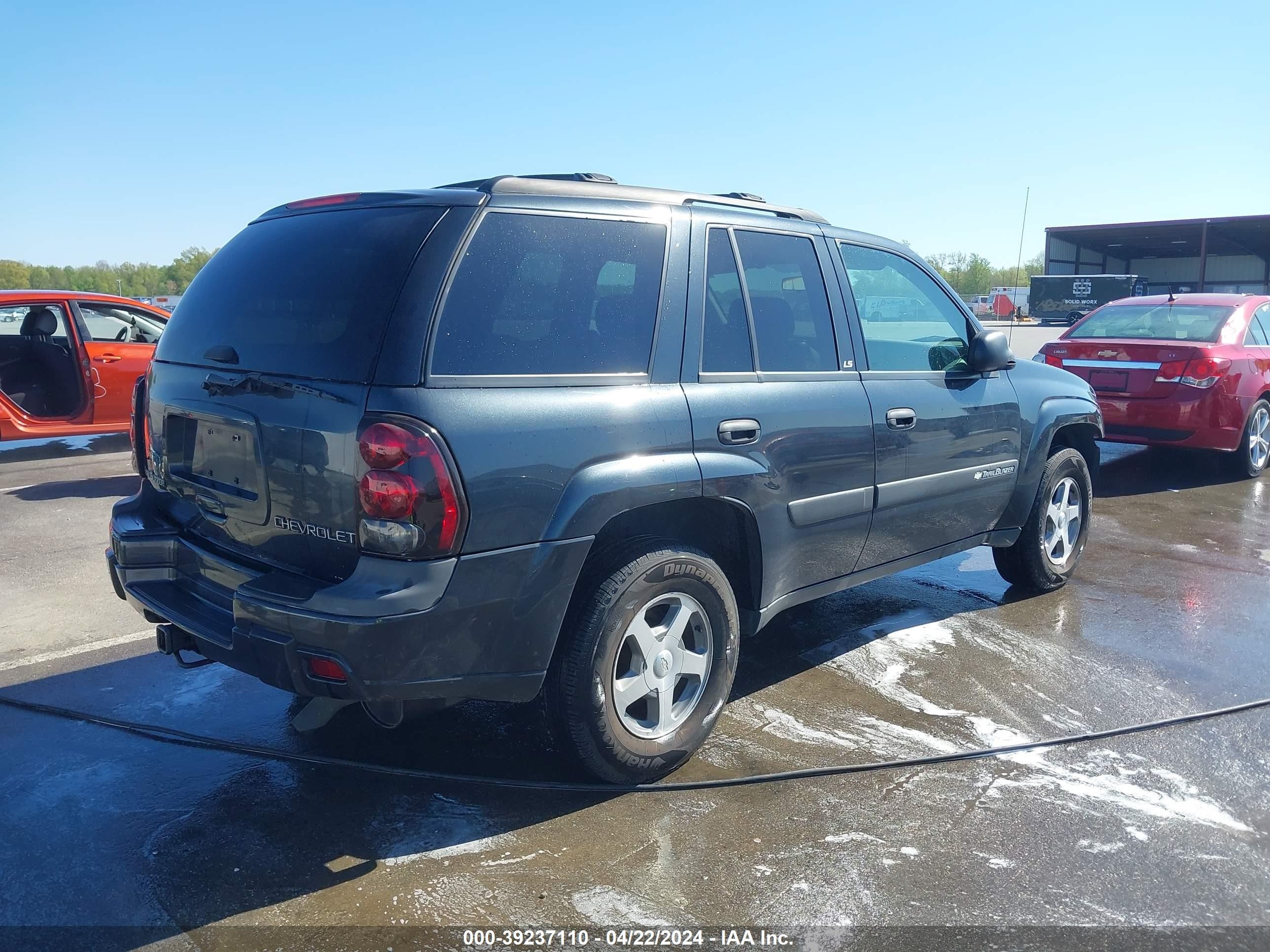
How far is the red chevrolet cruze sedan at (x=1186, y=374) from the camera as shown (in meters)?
8.61

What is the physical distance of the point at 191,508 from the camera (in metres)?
3.42

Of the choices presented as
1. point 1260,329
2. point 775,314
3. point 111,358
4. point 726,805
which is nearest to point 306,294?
point 775,314

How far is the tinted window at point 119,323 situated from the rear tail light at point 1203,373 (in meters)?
9.38

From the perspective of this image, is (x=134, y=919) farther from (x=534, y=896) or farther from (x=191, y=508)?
(x=191, y=508)

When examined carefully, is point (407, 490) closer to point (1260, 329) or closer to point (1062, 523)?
point (1062, 523)

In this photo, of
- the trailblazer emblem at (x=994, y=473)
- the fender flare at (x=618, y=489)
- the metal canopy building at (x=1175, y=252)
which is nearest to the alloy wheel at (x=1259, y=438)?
the trailblazer emblem at (x=994, y=473)

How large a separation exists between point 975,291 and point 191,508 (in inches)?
3540

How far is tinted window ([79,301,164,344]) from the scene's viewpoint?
9.57m

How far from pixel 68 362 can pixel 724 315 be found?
8287 mm

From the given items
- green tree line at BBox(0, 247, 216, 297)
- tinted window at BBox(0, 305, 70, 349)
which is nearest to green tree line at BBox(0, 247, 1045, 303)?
green tree line at BBox(0, 247, 216, 297)

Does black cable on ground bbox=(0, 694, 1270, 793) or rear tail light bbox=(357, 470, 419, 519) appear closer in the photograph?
rear tail light bbox=(357, 470, 419, 519)

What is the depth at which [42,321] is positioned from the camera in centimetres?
950

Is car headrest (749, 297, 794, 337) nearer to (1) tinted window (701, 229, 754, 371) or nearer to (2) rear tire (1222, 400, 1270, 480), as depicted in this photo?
(1) tinted window (701, 229, 754, 371)

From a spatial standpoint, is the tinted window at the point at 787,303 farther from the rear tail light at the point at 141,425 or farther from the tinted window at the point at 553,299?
the rear tail light at the point at 141,425
